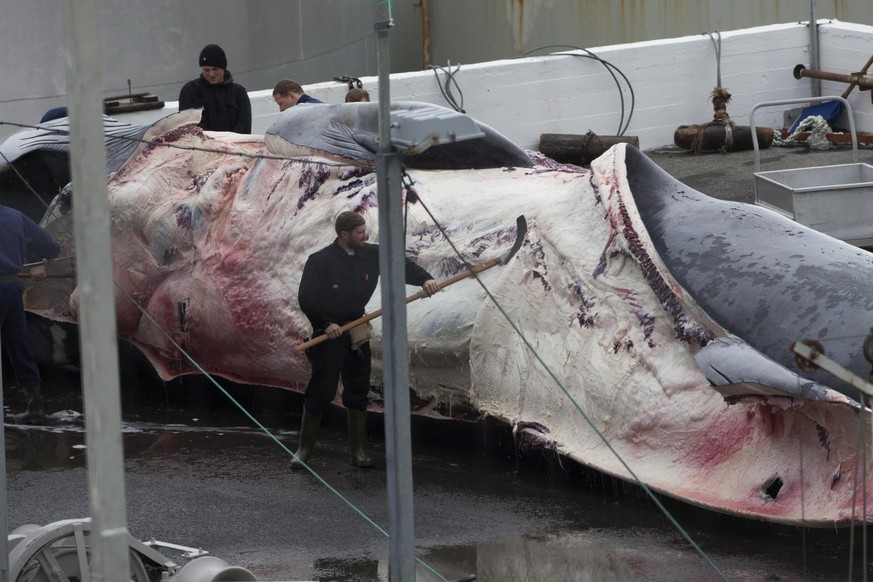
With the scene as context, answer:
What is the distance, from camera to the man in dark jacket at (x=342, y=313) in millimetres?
8438

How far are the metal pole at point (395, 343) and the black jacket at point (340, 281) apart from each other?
116 inches

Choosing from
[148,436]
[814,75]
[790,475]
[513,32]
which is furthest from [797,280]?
[513,32]

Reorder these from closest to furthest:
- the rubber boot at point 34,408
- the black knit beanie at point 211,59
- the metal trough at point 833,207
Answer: the rubber boot at point 34,408 → the metal trough at point 833,207 → the black knit beanie at point 211,59

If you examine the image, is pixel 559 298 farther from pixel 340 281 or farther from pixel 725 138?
pixel 725 138

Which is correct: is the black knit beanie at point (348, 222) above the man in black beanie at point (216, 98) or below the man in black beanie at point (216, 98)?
below

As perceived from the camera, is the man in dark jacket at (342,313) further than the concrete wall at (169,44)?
No

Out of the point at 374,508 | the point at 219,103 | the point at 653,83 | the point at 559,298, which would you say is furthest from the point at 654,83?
the point at 374,508

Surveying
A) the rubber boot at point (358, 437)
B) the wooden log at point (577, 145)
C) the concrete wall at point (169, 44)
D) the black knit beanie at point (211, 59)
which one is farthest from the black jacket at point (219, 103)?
the wooden log at point (577, 145)

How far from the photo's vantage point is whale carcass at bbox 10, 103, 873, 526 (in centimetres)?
714

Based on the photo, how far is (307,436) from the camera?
8.80 metres

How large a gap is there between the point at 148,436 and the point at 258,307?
118 centimetres

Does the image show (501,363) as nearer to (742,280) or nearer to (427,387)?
(427,387)

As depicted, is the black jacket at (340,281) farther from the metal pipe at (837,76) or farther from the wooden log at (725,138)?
the metal pipe at (837,76)

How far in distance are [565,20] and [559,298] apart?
44.9ft
